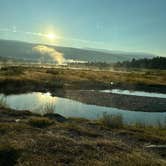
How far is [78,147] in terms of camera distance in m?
10.5

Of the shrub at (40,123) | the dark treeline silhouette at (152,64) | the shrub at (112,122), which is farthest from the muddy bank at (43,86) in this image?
the dark treeline silhouette at (152,64)

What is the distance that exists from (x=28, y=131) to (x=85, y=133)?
7.10ft

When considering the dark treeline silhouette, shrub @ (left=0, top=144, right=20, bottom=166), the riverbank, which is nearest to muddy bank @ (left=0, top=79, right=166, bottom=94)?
the riverbank

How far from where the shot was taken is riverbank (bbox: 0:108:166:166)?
9239mm

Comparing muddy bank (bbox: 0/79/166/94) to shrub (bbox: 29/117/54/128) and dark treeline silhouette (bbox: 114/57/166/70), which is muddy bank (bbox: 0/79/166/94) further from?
dark treeline silhouette (bbox: 114/57/166/70)

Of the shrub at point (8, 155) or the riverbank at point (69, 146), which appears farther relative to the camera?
the riverbank at point (69, 146)

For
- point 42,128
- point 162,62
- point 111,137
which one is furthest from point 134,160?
point 162,62

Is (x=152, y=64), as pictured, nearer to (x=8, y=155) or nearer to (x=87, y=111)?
(x=87, y=111)

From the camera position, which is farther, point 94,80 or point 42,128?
point 94,80

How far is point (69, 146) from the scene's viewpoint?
34.7 ft

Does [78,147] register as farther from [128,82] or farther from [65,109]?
[128,82]

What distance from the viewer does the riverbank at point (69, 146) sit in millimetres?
9239

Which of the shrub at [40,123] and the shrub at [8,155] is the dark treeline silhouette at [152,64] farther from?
the shrub at [8,155]

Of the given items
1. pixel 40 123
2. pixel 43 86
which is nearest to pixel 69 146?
pixel 40 123
